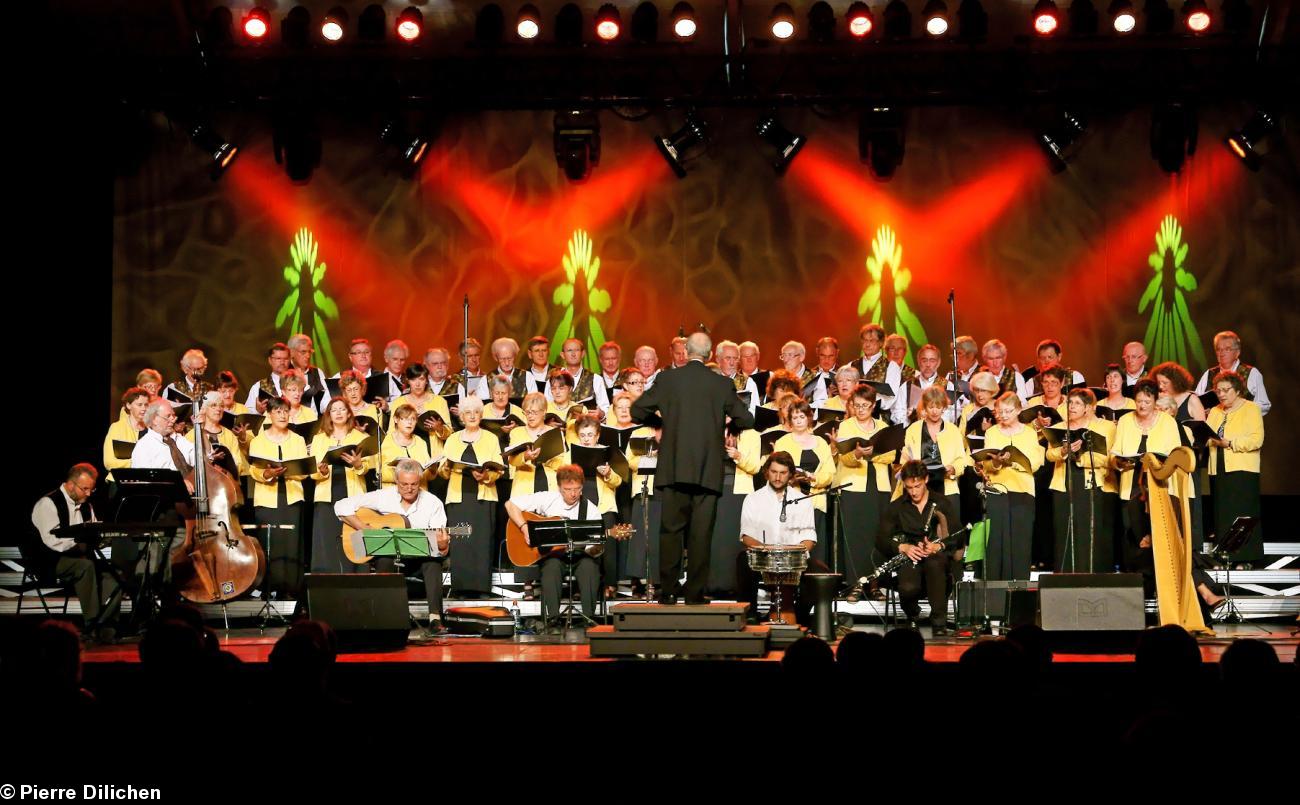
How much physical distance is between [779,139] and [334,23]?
13.0 ft

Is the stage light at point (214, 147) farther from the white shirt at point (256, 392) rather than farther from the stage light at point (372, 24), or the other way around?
the white shirt at point (256, 392)

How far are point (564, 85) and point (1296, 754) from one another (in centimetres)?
937

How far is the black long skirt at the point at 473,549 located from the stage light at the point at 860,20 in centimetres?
473

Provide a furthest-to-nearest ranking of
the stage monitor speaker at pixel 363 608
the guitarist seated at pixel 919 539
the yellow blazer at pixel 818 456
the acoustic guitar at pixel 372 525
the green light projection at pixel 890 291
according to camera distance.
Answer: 1. the green light projection at pixel 890 291
2. the yellow blazer at pixel 818 456
3. the acoustic guitar at pixel 372 525
4. the guitarist seated at pixel 919 539
5. the stage monitor speaker at pixel 363 608

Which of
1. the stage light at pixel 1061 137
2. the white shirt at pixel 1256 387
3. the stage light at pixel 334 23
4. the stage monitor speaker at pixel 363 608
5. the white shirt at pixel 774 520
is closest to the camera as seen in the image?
the stage monitor speaker at pixel 363 608

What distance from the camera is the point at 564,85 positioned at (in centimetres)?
1133

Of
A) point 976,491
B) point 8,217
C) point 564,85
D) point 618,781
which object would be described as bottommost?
point 618,781

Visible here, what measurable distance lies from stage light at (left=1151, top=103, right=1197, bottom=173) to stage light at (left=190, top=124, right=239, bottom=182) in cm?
825

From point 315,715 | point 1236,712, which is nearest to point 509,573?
point 315,715

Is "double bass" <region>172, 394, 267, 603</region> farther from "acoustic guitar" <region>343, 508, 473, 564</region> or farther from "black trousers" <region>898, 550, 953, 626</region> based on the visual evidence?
"black trousers" <region>898, 550, 953, 626</region>

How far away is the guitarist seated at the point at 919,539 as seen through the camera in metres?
8.41

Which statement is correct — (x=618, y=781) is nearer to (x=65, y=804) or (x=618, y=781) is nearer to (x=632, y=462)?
(x=65, y=804)

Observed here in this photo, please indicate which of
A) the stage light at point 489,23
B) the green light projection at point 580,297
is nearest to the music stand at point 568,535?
the green light projection at point 580,297

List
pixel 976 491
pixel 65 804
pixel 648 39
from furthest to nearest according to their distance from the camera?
pixel 648 39 < pixel 976 491 < pixel 65 804
